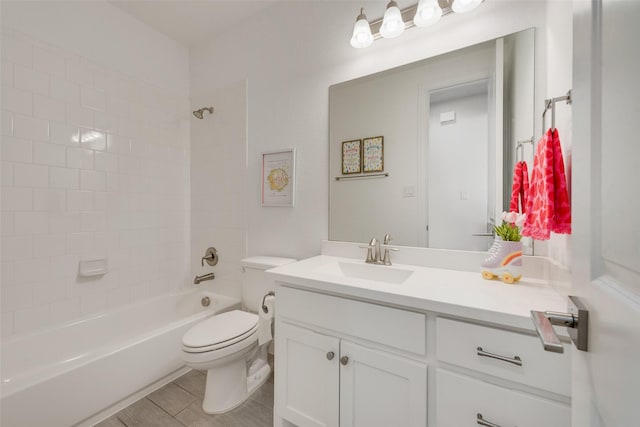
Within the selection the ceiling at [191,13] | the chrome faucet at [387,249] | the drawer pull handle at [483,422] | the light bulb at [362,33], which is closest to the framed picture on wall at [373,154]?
the chrome faucet at [387,249]

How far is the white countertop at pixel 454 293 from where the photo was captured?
0.76 metres

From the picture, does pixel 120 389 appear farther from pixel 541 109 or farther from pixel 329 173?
pixel 541 109

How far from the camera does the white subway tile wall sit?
4.92 feet

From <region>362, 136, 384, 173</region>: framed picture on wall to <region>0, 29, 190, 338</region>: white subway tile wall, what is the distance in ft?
5.72

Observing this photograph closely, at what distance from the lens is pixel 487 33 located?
3.99 feet

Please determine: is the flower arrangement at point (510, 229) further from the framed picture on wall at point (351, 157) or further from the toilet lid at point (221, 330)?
the toilet lid at point (221, 330)

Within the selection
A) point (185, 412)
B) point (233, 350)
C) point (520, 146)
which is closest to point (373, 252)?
point (520, 146)

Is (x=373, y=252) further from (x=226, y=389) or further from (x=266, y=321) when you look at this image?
(x=226, y=389)

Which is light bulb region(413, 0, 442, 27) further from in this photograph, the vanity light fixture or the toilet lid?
the toilet lid

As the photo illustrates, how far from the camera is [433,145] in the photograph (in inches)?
52.8

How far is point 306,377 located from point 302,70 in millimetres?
1815

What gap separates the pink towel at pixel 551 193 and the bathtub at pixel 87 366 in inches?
76.1

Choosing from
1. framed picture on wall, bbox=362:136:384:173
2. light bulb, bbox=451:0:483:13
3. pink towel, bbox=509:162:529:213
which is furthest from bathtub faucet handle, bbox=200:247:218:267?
light bulb, bbox=451:0:483:13

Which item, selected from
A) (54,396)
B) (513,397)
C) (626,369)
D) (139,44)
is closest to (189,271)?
(54,396)
